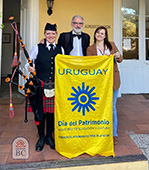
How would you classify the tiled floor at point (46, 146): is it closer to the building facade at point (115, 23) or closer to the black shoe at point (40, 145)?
the black shoe at point (40, 145)

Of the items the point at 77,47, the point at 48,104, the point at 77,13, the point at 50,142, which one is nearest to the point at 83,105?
the point at 48,104

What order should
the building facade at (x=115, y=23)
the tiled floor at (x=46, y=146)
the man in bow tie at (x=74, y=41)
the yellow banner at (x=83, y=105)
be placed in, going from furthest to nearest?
the building facade at (x=115, y=23) < the man in bow tie at (x=74, y=41) < the tiled floor at (x=46, y=146) < the yellow banner at (x=83, y=105)

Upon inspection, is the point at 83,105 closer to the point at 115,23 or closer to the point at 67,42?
the point at 67,42

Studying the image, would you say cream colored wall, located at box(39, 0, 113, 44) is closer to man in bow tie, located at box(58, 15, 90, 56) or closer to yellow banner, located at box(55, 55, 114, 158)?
man in bow tie, located at box(58, 15, 90, 56)

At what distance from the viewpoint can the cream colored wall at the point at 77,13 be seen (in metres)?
4.83

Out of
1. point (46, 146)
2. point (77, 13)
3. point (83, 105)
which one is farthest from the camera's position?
point (77, 13)

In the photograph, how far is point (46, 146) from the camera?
94.4 inches

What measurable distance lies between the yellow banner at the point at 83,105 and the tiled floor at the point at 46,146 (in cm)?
18

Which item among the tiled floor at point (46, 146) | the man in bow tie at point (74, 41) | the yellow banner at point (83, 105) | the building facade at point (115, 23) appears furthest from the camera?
the building facade at point (115, 23)

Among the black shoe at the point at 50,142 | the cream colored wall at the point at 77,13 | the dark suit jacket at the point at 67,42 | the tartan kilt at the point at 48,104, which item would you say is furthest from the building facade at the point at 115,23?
the black shoe at the point at 50,142

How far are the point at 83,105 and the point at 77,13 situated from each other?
11.7 feet

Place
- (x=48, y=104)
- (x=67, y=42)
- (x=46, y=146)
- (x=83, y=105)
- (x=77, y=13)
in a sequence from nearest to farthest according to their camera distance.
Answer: (x=83, y=105) < (x=48, y=104) < (x=46, y=146) < (x=67, y=42) < (x=77, y=13)

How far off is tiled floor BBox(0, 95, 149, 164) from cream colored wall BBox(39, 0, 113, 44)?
198 cm

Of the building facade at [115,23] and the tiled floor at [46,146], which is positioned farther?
the building facade at [115,23]
